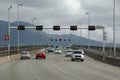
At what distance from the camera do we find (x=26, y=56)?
233 ft

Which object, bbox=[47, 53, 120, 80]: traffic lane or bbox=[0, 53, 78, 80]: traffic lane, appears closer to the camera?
bbox=[0, 53, 78, 80]: traffic lane

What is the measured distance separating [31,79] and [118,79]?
18.1ft

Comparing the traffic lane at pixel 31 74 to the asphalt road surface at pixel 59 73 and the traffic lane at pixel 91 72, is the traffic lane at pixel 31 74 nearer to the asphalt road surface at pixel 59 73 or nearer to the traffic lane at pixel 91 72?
the asphalt road surface at pixel 59 73

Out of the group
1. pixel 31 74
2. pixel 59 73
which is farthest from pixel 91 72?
pixel 31 74

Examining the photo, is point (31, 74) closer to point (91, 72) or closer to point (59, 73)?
point (59, 73)

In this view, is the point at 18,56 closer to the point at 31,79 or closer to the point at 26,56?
the point at 26,56

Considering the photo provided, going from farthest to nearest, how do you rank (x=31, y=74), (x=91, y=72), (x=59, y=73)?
(x=91, y=72)
(x=59, y=73)
(x=31, y=74)

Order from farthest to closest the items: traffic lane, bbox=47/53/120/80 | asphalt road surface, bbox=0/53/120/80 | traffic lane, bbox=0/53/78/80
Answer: traffic lane, bbox=47/53/120/80 < asphalt road surface, bbox=0/53/120/80 < traffic lane, bbox=0/53/78/80

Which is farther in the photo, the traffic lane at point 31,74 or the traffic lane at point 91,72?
the traffic lane at point 91,72

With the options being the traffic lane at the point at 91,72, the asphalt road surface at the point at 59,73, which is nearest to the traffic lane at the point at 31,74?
the asphalt road surface at the point at 59,73

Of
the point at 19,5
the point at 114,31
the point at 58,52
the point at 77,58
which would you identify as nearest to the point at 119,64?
the point at 114,31


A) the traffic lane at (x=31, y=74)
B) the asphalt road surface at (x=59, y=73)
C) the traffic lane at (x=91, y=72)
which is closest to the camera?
the traffic lane at (x=31, y=74)

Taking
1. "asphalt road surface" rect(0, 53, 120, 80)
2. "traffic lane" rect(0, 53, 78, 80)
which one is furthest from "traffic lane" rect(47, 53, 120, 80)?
"traffic lane" rect(0, 53, 78, 80)

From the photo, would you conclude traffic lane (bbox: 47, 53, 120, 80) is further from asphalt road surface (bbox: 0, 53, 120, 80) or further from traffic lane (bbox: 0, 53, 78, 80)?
traffic lane (bbox: 0, 53, 78, 80)
